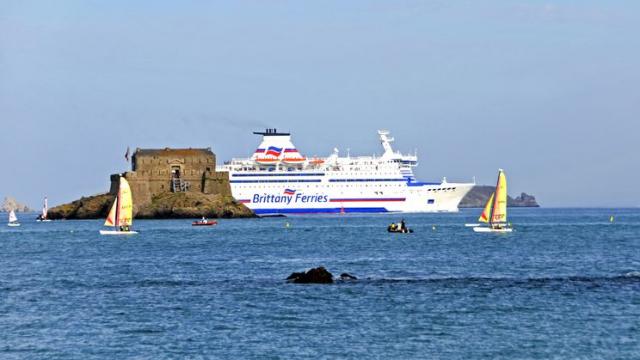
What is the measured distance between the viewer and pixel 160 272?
162 ft

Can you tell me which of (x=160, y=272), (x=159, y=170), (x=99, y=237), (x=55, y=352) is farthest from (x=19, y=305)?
(x=159, y=170)

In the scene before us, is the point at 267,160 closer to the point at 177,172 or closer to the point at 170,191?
the point at 177,172

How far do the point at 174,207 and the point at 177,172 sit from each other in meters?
8.12

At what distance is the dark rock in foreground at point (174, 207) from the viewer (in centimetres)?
13700

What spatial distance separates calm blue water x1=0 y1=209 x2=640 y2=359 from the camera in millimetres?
27875

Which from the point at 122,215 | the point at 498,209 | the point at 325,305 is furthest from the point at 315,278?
the point at 122,215

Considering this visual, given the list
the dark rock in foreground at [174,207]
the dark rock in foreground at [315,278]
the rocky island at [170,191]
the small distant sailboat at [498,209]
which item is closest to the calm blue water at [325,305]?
the dark rock in foreground at [315,278]

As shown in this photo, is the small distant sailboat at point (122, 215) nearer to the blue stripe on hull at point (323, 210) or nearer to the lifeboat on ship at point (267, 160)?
the blue stripe on hull at point (323, 210)

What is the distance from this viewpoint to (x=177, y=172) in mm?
144625

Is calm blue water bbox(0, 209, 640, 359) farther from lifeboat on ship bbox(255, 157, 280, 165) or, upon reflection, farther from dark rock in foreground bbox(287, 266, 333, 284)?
lifeboat on ship bbox(255, 157, 280, 165)

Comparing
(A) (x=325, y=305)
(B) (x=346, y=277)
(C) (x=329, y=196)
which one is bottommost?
(A) (x=325, y=305)

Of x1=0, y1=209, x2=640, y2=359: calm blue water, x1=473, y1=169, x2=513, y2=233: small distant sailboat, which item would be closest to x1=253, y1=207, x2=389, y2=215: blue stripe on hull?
x1=473, y1=169, x2=513, y2=233: small distant sailboat

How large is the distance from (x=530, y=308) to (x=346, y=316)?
567 cm

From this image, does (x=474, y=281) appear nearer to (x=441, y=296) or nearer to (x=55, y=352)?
(x=441, y=296)
